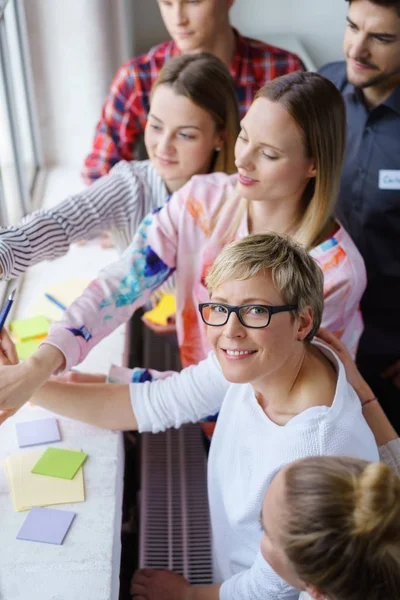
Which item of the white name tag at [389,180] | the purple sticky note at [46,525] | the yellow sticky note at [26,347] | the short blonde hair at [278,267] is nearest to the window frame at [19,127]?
the yellow sticky note at [26,347]

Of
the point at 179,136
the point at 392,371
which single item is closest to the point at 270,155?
the point at 179,136

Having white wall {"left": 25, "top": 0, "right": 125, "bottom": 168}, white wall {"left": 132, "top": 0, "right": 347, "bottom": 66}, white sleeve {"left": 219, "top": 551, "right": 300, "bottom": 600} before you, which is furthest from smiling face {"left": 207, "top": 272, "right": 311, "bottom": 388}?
white wall {"left": 132, "top": 0, "right": 347, "bottom": 66}

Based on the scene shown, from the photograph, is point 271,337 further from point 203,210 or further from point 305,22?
point 305,22

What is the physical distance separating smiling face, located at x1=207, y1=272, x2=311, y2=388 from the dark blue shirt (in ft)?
2.81

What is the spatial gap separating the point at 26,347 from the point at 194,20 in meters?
1.02

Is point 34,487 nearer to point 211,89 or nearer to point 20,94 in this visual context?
point 211,89

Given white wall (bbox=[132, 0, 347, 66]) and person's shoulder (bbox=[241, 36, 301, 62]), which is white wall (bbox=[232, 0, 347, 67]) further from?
person's shoulder (bbox=[241, 36, 301, 62])

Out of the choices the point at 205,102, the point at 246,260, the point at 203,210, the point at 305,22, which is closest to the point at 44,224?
the point at 203,210

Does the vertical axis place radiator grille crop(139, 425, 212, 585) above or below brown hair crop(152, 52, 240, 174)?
below

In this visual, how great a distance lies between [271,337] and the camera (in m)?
1.10

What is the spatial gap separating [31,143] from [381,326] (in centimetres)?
133

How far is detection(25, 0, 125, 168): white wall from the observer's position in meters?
2.27

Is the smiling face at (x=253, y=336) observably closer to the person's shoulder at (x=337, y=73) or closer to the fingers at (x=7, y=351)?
the fingers at (x=7, y=351)

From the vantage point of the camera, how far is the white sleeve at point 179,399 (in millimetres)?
1352
